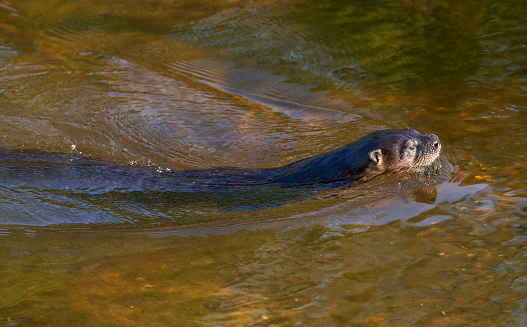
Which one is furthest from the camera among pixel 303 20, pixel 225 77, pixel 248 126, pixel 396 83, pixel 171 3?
pixel 171 3

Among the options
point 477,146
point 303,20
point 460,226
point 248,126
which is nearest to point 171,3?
point 303,20

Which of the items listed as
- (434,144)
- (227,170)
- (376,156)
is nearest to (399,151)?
(376,156)

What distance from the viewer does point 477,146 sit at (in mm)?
5445

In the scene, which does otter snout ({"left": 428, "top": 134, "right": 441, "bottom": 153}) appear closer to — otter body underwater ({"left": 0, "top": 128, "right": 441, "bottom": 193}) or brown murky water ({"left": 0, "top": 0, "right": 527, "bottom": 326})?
otter body underwater ({"left": 0, "top": 128, "right": 441, "bottom": 193})

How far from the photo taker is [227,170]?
5324mm

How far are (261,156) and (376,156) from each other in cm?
161

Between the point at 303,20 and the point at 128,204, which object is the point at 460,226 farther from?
the point at 303,20

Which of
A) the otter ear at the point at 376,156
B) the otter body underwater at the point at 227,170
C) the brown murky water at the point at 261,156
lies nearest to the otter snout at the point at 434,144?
the otter body underwater at the point at 227,170

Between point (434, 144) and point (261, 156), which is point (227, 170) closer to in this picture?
point (261, 156)

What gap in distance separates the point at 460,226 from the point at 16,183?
388 centimetres

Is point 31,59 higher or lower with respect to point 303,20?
lower

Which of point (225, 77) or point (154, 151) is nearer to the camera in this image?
point (154, 151)

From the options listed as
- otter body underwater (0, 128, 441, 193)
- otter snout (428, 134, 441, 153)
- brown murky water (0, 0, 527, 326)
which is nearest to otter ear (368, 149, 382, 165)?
otter body underwater (0, 128, 441, 193)

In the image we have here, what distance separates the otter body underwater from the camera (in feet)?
15.4
